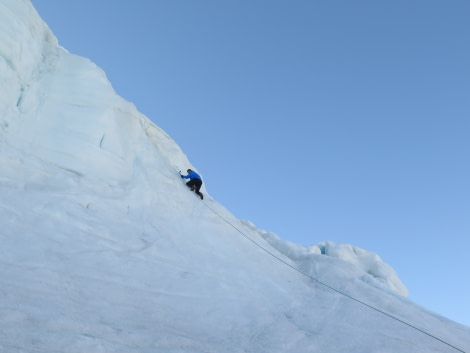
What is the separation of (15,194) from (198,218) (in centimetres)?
476

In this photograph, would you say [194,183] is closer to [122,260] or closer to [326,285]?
[326,285]

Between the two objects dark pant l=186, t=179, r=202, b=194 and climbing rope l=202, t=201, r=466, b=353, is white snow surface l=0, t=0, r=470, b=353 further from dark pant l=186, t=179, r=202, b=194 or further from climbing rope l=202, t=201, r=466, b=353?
dark pant l=186, t=179, r=202, b=194

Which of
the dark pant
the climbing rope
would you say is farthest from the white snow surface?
the dark pant

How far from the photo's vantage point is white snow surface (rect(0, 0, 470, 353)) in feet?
16.0

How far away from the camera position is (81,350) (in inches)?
149

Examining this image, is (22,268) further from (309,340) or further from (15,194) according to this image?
(309,340)

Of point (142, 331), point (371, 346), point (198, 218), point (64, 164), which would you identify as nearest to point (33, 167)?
point (64, 164)

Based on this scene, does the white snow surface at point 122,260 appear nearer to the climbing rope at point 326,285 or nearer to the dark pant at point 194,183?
the climbing rope at point 326,285

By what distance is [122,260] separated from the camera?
23.0 ft

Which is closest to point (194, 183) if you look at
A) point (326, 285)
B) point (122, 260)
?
point (326, 285)

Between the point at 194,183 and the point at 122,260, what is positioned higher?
the point at 194,183

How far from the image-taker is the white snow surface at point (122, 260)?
192 inches

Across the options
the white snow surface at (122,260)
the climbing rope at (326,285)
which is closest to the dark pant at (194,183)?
the white snow surface at (122,260)

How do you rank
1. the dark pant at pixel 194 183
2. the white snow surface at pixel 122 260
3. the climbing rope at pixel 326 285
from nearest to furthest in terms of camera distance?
1. the white snow surface at pixel 122 260
2. the climbing rope at pixel 326 285
3. the dark pant at pixel 194 183
